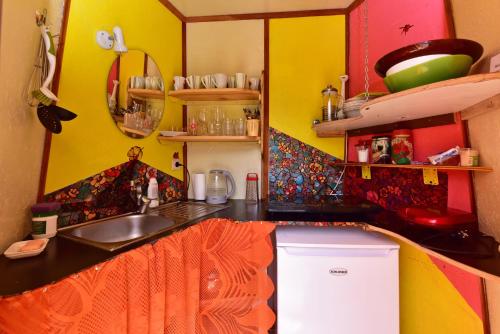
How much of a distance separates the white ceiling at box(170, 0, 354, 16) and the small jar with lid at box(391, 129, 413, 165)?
1.17 meters

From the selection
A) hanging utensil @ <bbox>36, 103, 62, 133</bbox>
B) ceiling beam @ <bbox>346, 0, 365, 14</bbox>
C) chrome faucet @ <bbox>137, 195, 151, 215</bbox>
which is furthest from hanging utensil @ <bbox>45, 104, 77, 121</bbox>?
ceiling beam @ <bbox>346, 0, 365, 14</bbox>

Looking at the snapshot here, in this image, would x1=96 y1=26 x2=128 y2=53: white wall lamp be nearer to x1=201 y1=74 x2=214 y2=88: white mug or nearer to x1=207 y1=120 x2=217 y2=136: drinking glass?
x1=201 y1=74 x2=214 y2=88: white mug

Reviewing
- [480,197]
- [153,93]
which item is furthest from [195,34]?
[480,197]

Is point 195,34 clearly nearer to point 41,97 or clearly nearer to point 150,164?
point 150,164

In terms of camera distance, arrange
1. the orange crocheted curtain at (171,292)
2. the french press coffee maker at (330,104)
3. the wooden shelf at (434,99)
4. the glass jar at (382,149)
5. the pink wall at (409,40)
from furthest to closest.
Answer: the french press coffee maker at (330,104)
the glass jar at (382,149)
the pink wall at (409,40)
the wooden shelf at (434,99)
the orange crocheted curtain at (171,292)

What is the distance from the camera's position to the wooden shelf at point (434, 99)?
0.69 m

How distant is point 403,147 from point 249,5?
4.97 ft

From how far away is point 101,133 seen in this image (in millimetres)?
1235

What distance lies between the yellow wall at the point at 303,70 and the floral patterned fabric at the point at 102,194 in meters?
1.06

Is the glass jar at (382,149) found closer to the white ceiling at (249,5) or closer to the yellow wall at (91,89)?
the white ceiling at (249,5)

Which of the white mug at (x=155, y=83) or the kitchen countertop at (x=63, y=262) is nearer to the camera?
the kitchen countertop at (x=63, y=262)

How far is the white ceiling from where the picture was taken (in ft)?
5.51

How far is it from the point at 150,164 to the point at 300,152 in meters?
1.14

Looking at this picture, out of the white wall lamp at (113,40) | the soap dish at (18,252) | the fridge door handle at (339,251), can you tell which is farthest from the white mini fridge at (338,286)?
the white wall lamp at (113,40)
